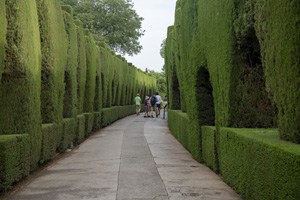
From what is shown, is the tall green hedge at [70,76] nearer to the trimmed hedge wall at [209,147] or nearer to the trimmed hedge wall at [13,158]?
the trimmed hedge wall at [209,147]

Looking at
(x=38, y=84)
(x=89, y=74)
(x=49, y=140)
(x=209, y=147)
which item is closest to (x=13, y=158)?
(x=38, y=84)

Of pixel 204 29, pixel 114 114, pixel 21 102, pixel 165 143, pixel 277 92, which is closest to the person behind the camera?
pixel 277 92

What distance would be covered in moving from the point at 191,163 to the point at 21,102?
15.6 ft

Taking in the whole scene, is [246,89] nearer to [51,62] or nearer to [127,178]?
[127,178]

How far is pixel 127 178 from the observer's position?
386 inches

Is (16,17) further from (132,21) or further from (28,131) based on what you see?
(132,21)

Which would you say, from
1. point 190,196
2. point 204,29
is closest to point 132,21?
point 204,29

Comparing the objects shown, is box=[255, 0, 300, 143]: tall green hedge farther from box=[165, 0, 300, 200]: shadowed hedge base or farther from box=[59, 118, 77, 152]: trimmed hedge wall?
box=[59, 118, 77, 152]: trimmed hedge wall

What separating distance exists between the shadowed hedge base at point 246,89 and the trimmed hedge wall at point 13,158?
412 cm

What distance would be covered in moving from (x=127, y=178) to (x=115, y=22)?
54370mm

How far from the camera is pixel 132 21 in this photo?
210 ft

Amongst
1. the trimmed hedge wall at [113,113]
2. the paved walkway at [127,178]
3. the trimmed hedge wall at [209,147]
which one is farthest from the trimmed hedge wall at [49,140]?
the trimmed hedge wall at [113,113]

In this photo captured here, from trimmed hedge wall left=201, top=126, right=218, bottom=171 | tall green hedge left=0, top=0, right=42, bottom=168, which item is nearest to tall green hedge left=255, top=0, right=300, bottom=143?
trimmed hedge wall left=201, top=126, right=218, bottom=171

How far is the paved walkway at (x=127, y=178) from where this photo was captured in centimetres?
826
